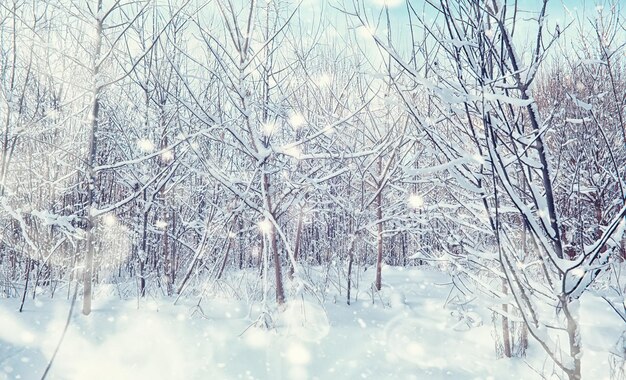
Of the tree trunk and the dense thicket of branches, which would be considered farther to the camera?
the tree trunk

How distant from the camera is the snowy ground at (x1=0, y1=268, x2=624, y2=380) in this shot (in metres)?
3.10

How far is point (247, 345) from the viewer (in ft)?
11.6

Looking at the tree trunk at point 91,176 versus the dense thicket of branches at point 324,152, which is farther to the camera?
the tree trunk at point 91,176

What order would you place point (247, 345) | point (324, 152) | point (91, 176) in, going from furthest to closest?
point (324, 152) < point (91, 176) < point (247, 345)

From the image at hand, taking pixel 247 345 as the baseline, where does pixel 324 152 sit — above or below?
above

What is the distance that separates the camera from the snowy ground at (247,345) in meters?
3.10

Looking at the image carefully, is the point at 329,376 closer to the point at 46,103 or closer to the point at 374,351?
the point at 374,351

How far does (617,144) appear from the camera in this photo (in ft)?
32.5

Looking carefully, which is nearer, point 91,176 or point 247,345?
point 247,345

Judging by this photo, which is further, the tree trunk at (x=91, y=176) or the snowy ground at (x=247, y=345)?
the tree trunk at (x=91, y=176)

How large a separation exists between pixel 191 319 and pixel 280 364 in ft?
3.68

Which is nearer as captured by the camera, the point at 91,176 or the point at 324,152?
the point at 91,176

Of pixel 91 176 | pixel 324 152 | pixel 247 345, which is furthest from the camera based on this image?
pixel 324 152

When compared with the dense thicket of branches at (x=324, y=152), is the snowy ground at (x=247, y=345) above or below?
below
